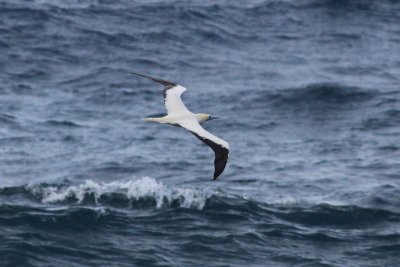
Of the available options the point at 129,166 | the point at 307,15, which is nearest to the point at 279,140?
the point at 129,166

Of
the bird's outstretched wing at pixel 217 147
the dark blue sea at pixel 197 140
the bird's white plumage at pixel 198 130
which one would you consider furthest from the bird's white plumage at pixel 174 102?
the dark blue sea at pixel 197 140

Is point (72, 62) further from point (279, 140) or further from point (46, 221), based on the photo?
point (46, 221)

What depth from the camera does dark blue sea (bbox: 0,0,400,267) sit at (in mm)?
31188

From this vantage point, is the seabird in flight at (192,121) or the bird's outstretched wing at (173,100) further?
the bird's outstretched wing at (173,100)

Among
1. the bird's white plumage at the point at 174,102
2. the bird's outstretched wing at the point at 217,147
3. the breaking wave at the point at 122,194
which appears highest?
the bird's white plumage at the point at 174,102

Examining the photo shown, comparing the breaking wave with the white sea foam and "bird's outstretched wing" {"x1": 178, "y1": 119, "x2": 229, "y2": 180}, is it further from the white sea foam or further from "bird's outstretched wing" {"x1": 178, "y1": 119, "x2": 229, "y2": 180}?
"bird's outstretched wing" {"x1": 178, "y1": 119, "x2": 229, "y2": 180}

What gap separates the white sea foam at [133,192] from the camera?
33125 mm

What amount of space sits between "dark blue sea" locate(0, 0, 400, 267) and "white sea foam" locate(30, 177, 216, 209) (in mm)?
60

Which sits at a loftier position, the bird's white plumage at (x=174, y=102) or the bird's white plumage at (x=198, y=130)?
the bird's white plumage at (x=174, y=102)

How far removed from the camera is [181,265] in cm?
2983

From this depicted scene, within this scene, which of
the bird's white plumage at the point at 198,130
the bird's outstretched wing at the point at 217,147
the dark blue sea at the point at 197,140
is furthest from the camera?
the dark blue sea at the point at 197,140

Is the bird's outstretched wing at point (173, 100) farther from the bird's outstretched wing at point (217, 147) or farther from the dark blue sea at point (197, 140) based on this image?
the dark blue sea at point (197, 140)

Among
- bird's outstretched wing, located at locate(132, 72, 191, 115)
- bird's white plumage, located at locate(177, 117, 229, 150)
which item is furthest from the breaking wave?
bird's white plumage, located at locate(177, 117, 229, 150)

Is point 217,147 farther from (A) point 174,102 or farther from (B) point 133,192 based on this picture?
(B) point 133,192
